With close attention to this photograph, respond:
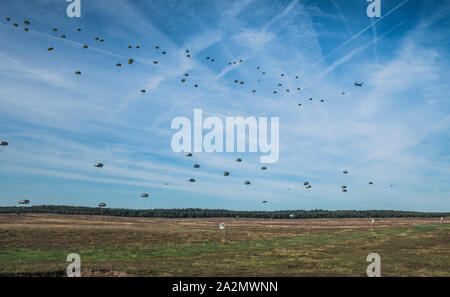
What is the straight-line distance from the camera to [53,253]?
44812mm

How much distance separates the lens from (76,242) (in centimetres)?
5759

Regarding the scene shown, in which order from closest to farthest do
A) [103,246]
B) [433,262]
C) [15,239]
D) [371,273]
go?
[371,273] → [433,262] → [103,246] → [15,239]

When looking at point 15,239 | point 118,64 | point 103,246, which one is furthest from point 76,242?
point 118,64

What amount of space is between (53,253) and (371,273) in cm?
3922

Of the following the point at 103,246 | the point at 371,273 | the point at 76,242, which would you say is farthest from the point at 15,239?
the point at 371,273

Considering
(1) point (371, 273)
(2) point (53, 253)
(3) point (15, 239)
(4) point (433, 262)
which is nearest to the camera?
(1) point (371, 273)
